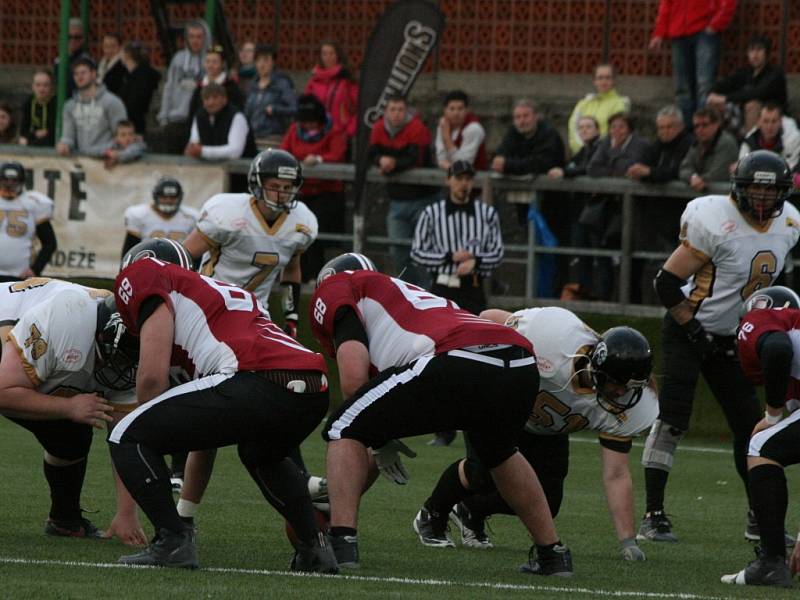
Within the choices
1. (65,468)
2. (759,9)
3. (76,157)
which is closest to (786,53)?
(759,9)

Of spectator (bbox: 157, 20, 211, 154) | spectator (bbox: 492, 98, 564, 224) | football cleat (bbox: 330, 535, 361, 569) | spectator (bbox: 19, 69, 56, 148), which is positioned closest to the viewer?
football cleat (bbox: 330, 535, 361, 569)

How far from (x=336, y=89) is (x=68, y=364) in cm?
856

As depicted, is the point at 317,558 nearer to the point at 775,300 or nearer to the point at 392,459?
the point at 392,459

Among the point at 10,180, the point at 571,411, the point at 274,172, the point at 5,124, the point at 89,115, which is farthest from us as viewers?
the point at 5,124

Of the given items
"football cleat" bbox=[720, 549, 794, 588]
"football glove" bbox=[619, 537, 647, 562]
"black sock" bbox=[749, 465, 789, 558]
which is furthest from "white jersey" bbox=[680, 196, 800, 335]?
"football cleat" bbox=[720, 549, 794, 588]

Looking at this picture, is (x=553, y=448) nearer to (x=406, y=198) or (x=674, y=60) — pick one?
(x=406, y=198)

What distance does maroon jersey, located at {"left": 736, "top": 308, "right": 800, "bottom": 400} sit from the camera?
6746 millimetres

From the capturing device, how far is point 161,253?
6812mm

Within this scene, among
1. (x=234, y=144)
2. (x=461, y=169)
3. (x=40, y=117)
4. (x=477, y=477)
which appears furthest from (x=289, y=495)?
(x=40, y=117)

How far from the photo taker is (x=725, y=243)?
8.53 meters

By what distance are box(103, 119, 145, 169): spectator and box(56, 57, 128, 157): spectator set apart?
35cm

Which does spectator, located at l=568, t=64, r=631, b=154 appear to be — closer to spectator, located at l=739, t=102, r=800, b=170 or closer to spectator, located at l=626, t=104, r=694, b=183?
spectator, located at l=626, t=104, r=694, b=183

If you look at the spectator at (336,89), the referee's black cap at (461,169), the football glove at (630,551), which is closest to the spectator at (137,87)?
the spectator at (336,89)

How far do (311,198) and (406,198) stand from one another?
857 millimetres
